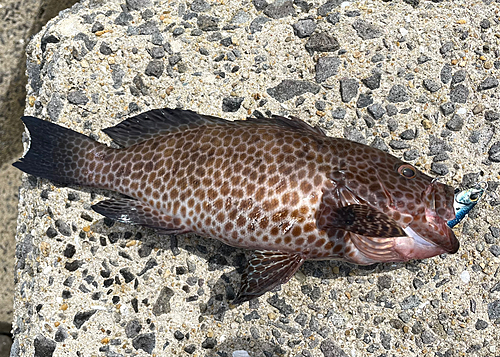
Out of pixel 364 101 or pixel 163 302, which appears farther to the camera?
pixel 364 101

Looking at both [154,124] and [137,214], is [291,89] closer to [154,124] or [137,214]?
[154,124]

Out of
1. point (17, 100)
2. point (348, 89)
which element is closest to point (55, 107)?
point (17, 100)

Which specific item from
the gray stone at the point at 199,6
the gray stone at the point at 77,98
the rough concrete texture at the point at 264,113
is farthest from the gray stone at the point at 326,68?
the gray stone at the point at 77,98

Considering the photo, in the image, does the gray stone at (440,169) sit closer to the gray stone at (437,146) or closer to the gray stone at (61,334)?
the gray stone at (437,146)

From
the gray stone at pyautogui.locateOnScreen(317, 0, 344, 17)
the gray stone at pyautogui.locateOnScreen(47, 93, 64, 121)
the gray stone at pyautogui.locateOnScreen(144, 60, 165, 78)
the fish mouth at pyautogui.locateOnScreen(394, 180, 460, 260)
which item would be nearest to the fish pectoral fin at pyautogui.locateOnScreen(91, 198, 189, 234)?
the gray stone at pyautogui.locateOnScreen(47, 93, 64, 121)

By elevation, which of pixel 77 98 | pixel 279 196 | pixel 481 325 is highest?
pixel 77 98

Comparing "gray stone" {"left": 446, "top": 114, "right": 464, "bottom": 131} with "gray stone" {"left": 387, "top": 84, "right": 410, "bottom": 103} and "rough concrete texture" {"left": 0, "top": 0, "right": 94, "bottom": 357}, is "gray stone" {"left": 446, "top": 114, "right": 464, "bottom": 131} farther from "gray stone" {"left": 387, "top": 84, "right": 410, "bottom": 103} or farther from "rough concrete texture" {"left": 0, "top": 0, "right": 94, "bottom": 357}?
"rough concrete texture" {"left": 0, "top": 0, "right": 94, "bottom": 357}

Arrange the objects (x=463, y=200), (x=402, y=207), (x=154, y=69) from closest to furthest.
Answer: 1. (x=402, y=207)
2. (x=463, y=200)
3. (x=154, y=69)
